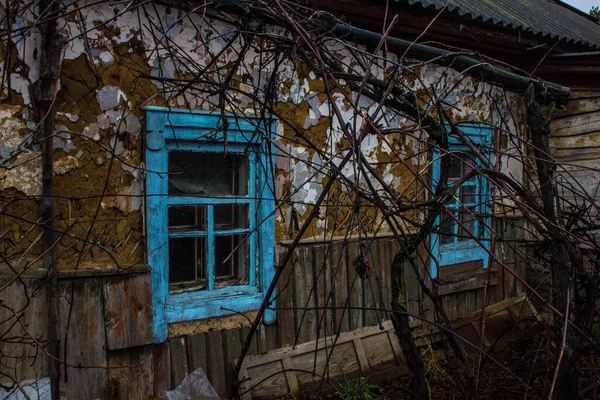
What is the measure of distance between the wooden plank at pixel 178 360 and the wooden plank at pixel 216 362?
0.19 m

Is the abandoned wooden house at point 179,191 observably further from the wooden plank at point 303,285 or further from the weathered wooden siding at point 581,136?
the weathered wooden siding at point 581,136

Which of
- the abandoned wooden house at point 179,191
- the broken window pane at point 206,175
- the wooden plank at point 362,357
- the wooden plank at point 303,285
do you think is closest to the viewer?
the abandoned wooden house at point 179,191

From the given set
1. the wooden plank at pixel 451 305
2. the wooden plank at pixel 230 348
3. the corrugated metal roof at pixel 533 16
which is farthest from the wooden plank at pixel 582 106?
the wooden plank at pixel 230 348

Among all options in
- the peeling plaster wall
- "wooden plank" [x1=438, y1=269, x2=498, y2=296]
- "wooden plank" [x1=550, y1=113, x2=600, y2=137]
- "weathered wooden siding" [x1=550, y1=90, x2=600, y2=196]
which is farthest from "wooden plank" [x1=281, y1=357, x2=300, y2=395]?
"wooden plank" [x1=550, y1=113, x2=600, y2=137]

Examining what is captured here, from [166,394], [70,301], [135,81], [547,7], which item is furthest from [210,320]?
[547,7]

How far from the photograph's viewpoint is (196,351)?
11.7ft

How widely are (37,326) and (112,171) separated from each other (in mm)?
1048

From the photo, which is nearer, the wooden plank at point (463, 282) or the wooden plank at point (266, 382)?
the wooden plank at point (266, 382)

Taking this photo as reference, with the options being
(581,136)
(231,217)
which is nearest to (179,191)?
(231,217)

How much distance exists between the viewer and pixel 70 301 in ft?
9.93

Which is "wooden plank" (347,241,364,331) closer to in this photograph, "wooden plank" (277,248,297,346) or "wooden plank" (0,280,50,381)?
"wooden plank" (277,248,297,346)

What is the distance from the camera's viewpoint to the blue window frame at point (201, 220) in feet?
11.0

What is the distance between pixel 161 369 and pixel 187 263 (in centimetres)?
78

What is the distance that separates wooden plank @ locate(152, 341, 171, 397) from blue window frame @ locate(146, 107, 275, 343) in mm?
93
